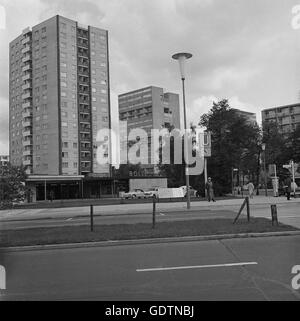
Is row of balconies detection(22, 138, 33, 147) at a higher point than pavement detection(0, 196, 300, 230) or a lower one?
higher

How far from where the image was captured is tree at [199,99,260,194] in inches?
1864

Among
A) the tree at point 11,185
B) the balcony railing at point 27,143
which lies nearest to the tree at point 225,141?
the tree at point 11,185

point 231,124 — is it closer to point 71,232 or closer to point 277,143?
point 277,143

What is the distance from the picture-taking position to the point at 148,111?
179ft

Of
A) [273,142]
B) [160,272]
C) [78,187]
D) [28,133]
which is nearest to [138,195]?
[78,187]

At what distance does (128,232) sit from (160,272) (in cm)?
557

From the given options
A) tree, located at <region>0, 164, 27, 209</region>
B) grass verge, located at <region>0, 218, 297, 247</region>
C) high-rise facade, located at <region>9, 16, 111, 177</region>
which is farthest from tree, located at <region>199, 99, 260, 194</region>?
high-rise facade, located at <region>9, 16, 111, 177</region>

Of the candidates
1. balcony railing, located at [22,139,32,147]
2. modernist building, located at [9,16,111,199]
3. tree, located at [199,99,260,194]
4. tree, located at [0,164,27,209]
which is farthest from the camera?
balcony railing, located at [22,139,32,147]

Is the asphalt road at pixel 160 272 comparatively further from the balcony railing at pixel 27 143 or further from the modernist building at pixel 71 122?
the balcony railing at pixel 27 143

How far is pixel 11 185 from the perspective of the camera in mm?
11977

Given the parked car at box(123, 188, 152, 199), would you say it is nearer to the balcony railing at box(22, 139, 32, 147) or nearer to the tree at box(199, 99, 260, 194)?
the tree at box(199, 99, 260, 194)

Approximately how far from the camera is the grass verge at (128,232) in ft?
40.3

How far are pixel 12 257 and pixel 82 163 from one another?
318 feet

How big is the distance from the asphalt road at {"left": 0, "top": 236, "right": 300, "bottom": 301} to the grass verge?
2.84ft
